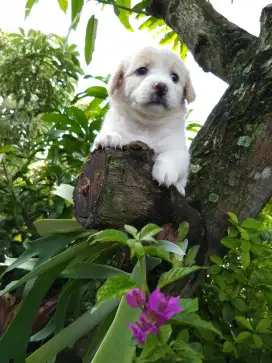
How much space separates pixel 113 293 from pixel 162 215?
490 millimetres

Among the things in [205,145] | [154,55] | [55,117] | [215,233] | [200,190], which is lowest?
[215,233]

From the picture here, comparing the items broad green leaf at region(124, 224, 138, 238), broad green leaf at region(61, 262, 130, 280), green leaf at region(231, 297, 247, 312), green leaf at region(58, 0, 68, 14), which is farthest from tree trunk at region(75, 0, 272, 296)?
green leaf at region(58, 0, 68, 14)

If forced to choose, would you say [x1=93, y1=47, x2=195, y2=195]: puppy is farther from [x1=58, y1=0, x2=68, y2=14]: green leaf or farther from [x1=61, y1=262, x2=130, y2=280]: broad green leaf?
[x1=58, y1=0, x2=68, y2=14]: green leaf

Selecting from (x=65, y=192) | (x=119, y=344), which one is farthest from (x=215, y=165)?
(x=119, y=344)

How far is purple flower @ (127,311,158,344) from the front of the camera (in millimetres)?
623

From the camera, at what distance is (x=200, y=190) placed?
4.33ft

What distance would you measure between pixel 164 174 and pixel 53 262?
0.32 metres

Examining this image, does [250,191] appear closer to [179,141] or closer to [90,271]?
[179,141]

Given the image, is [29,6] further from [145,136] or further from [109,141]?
[109,141]

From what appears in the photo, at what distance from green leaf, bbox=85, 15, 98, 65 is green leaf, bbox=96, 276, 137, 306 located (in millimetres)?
1319

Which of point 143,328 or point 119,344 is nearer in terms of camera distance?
point 143,328

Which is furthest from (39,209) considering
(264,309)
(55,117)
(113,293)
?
(113,293)

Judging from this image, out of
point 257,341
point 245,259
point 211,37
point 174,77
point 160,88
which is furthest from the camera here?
point 211,37

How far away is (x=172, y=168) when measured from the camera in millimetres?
1167
